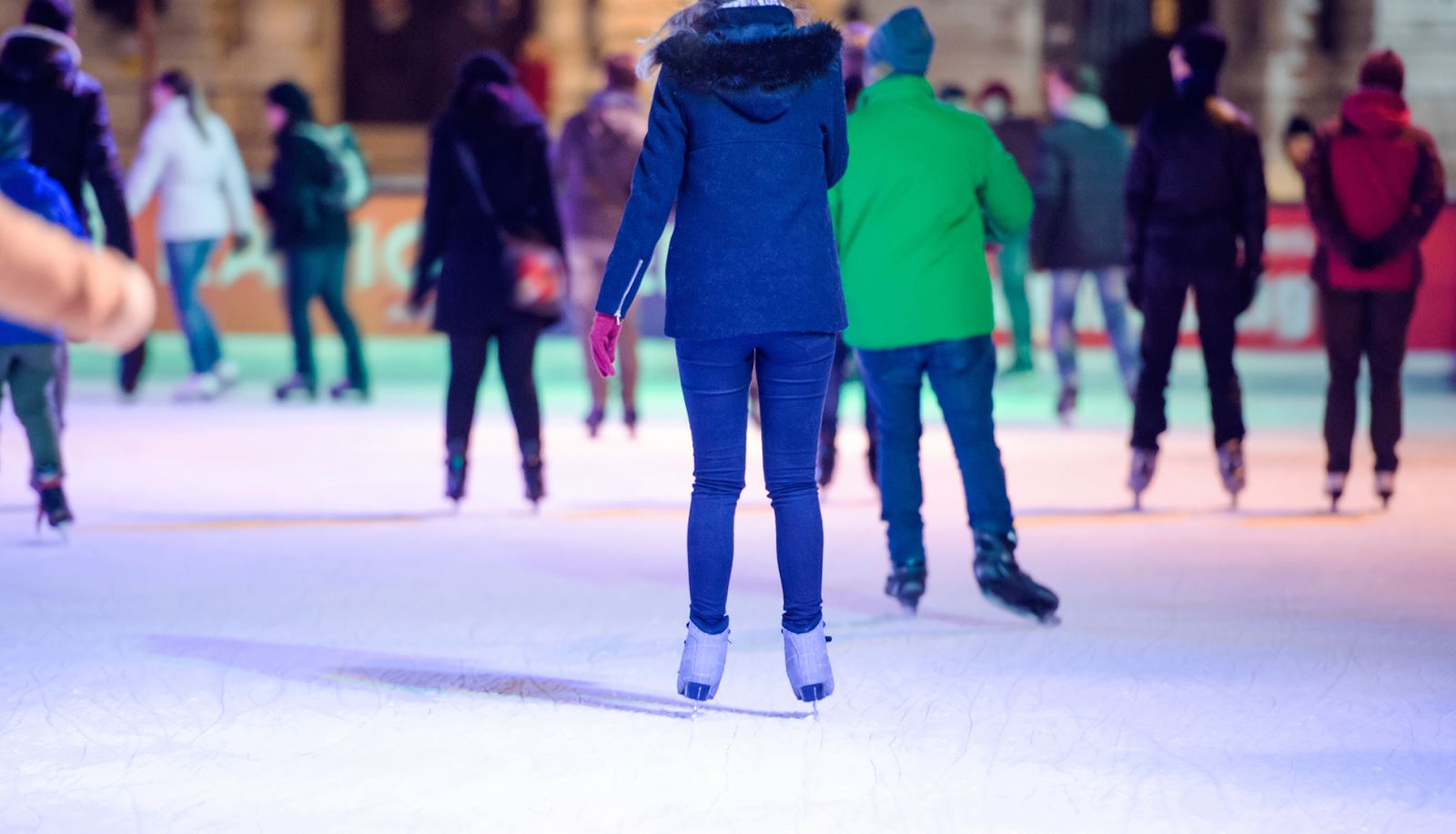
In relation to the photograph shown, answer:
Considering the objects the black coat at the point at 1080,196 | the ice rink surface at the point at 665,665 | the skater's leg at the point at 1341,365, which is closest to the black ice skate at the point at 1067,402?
the black coat at the point at 1080,196

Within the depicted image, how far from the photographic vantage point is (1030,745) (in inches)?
189

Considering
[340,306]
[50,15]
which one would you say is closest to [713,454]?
[50,15]

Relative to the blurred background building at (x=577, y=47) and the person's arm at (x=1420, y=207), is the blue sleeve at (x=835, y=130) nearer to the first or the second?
the person's arm at (x=1420, y=207)

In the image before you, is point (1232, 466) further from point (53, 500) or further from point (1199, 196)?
point (53, 500)

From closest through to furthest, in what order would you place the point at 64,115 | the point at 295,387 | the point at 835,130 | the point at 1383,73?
the point at 835,130 < the point at 64,115 < the point at 1383,73 < the point at 295,387

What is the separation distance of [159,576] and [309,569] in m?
0.49

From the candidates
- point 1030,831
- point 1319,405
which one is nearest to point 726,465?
point 1030,831

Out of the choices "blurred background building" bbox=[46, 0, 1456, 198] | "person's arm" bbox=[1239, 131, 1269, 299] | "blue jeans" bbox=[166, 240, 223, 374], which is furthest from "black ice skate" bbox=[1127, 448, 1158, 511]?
"blurred background building" bbox=[46, 0, 1456, 198]

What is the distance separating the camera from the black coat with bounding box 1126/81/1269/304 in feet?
27.2

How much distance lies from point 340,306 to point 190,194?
1118 mm

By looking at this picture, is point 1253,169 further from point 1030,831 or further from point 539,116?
point 1030,831

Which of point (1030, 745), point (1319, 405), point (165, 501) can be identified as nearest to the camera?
point (1030, 745)

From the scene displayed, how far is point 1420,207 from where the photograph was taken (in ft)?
28.4

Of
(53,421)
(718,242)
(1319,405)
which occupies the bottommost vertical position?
(1319,405)
